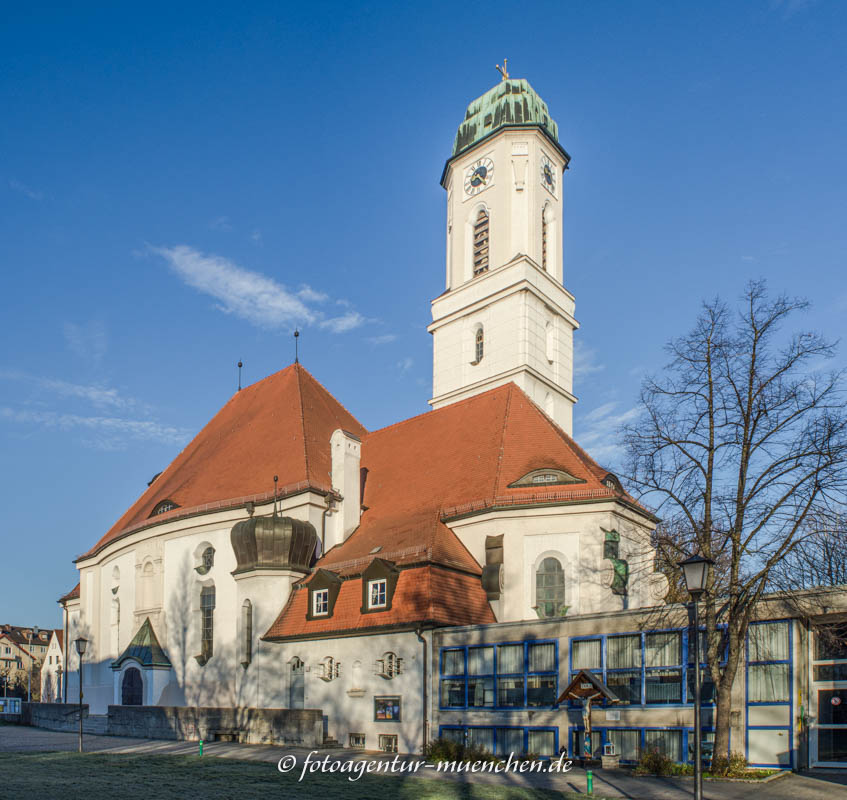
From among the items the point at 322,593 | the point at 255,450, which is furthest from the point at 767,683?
the point at 255,450

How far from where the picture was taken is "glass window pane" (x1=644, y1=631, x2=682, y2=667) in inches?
757

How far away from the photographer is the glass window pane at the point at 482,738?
21.8 metres

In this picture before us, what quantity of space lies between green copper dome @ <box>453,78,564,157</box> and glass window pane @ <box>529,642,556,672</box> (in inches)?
1038

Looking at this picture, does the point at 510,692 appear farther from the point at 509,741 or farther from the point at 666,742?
the point at 666,742

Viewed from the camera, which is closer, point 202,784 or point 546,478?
point 202,784

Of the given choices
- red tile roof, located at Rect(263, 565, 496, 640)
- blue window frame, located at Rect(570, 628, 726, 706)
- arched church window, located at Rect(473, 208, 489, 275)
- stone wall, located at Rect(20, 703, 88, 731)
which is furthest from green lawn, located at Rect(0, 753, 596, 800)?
arched church window, located at Rect(473, 208, 489, 275)

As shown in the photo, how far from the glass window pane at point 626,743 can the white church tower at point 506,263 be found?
18.4 metres

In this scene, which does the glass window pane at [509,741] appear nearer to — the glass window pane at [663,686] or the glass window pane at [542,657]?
the glass window pane at [542,657]

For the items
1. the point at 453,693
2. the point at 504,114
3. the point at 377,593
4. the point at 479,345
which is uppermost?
the point at 504,114

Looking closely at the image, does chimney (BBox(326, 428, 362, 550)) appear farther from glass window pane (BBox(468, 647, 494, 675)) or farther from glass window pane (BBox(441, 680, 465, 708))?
glass window pane (BBox(468, 647, 494, 675))

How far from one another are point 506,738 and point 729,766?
5928 mm

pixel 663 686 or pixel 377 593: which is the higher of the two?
pixel 377 593

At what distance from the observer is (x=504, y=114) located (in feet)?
136

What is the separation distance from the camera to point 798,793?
1503cm
